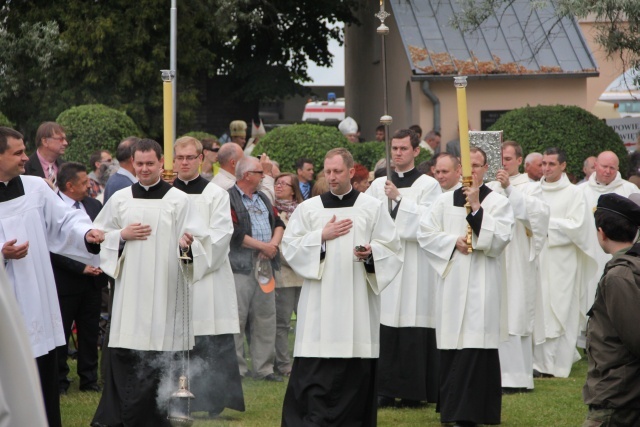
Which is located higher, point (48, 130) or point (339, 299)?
point (48, 130)

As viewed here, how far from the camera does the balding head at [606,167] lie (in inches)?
504

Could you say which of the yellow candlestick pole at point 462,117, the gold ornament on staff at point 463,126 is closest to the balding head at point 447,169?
the gold ornament on staff at point 463,126

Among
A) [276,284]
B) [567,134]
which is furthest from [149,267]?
[567,134]

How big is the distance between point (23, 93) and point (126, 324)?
1593cm

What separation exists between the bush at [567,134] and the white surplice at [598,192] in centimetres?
395

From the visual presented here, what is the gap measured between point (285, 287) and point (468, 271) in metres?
3.09

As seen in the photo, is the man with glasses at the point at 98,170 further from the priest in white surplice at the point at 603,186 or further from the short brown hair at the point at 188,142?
the priest in white surplice at the point at 603,186

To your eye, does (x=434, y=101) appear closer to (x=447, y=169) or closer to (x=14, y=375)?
(x=447, y=169)

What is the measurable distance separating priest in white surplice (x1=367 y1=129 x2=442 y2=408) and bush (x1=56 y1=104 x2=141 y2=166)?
6.15 m

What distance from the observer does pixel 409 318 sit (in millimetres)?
9867

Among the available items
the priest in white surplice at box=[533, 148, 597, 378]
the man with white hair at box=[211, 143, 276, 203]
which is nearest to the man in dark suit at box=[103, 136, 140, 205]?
the man with white hair at box=[211, 143, 276, 203]

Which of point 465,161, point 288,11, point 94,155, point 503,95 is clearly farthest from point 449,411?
point 288,11

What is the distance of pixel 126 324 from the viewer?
8.18 meters

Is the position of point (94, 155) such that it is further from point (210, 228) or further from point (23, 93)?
point (23, 93)
